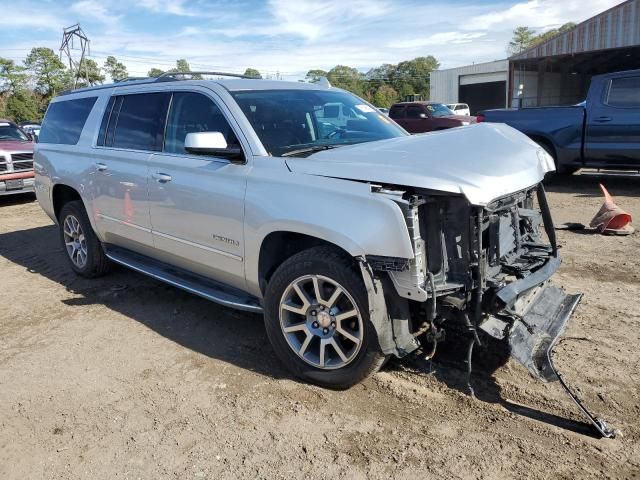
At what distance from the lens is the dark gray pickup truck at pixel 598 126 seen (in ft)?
31.8

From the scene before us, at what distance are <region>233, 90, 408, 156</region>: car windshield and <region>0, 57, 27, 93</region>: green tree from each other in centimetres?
6576

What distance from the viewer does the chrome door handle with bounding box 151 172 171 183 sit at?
4.30m

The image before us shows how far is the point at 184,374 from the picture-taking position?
3799mm

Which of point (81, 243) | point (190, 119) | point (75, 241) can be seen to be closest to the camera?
point (190, 119)

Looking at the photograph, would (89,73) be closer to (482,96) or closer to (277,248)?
(482,96)

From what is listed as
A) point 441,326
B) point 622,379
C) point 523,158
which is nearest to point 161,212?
point 441,326

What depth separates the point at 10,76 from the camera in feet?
196

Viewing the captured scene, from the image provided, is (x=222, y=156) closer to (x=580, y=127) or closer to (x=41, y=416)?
(x=41, y=416)

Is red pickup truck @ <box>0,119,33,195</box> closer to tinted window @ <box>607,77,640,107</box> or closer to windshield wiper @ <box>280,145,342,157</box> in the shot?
windshield wiper @ <box>280,145,342,157</box>

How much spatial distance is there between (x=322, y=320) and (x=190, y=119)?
2.01 meters

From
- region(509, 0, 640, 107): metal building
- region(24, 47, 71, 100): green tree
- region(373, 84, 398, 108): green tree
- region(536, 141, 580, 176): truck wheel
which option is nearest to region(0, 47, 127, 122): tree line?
region(24, 47, 71, 100): green tree

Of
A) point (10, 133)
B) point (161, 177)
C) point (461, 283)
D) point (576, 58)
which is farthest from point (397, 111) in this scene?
point (461, 283)

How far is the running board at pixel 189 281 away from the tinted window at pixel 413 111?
15133 millimetres

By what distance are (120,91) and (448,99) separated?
4698 cm
